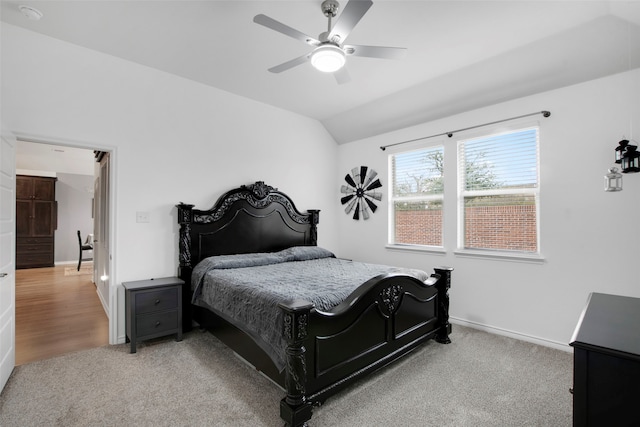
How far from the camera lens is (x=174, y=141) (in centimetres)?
346

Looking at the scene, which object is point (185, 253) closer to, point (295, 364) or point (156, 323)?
point (156, 323)

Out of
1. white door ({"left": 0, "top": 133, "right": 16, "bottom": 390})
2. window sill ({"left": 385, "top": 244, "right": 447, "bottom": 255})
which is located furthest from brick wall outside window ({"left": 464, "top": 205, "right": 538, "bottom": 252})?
white door ({"left": 0, "top": 133, "right": 16, "bottom": 390})

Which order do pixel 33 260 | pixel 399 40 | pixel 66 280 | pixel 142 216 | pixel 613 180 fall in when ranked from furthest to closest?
1. pixel 33 260
2. pixel 66 280
3. pixel 142 216
4. pixel 399 40
5. pixel 613 180

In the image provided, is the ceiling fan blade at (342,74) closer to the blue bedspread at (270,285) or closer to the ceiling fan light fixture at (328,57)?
the ceiling fan light fixture at (328,57)

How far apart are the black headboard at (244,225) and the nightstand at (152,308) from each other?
13.2 inches

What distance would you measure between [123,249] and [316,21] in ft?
9.40

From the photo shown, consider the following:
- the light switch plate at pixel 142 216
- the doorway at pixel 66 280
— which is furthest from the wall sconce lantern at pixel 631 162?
the doorway at pixel 66 280

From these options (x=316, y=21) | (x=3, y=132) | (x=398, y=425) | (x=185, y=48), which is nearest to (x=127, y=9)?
(x=185, y=48)

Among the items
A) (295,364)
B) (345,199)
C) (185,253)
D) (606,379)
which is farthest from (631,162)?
(185,253)

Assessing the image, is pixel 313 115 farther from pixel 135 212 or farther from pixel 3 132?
pixel 3 132

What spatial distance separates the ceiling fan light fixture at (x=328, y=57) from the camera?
6.63 ft

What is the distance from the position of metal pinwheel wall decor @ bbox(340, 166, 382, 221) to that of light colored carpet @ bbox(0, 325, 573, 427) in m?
2.34

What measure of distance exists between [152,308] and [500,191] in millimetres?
3890

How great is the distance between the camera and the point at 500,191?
11.2 ft
